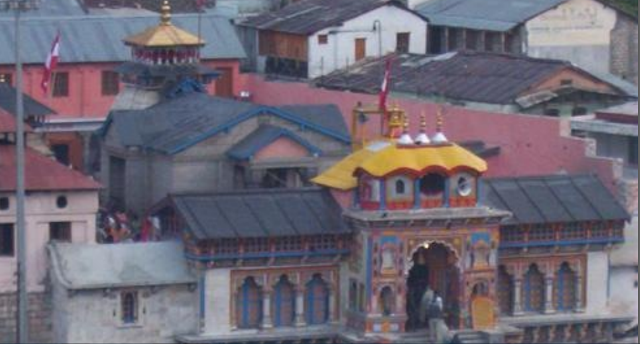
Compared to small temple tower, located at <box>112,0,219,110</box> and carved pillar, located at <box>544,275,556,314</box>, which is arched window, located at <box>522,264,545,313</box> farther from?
small temple tower, located at <box>112,0,219,110</box>

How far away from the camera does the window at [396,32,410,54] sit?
86.7 m

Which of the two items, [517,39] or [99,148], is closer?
[99,148]

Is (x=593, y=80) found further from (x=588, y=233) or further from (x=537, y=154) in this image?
(x=588, y=233)

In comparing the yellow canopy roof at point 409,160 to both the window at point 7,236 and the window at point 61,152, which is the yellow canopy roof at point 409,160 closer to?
the window at point 7,236

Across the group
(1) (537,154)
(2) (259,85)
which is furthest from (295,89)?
(1) (537,154)

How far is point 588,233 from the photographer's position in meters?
64.8

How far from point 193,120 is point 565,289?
10643mm

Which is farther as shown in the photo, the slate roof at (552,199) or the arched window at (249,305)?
the slate roof at (552,199)

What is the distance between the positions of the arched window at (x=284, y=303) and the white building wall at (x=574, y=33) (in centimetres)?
2365

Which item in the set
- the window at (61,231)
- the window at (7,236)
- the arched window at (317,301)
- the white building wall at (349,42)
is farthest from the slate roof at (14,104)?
the white building wall at (349,42)

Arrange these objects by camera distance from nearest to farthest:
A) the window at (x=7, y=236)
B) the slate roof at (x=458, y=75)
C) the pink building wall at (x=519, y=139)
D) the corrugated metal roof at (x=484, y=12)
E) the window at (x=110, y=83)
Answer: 1. the window at (x=7, y=236)
2. the pink building wall at (x=519, y=139)
3. the slate roof at (x=458, y=75)
4. the window at (x=110, y=83)
5. the corrugated metal roof at (x=484, y=12)

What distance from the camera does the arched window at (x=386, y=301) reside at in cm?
6247

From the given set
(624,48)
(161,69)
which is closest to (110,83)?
(161,69)

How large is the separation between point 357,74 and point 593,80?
898cm
